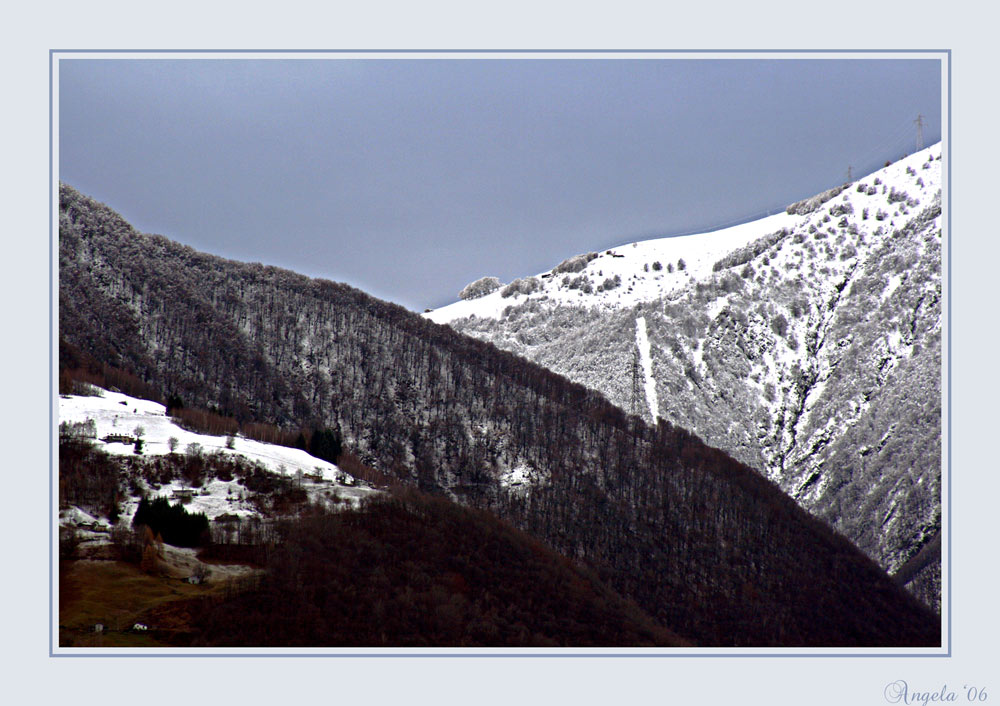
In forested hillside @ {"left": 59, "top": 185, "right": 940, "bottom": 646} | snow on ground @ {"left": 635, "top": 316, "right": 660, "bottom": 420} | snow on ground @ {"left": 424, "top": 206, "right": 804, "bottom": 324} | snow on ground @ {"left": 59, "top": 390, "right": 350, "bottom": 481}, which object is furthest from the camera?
snow on ground @ {"left": 424, "top": 206, "right": 804, "bottom": 324}

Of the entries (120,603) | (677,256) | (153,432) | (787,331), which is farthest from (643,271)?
(120,603)

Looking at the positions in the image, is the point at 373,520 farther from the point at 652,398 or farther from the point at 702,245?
the point at 702,245

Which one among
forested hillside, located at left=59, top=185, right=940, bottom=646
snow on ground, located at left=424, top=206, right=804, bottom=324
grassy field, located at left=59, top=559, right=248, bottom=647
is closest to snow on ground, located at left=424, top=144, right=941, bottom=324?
snow on ground, located at left=424, top=206, right=804, bottom=324

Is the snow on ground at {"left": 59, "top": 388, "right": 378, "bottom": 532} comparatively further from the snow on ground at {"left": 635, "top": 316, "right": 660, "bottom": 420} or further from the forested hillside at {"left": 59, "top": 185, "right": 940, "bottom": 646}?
the snow on ground at {"left": 635, "top": 316, "right": 660, "bottom": 420}

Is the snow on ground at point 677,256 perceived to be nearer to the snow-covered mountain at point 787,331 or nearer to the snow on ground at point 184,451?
the snow-covered mountain at point 787,331

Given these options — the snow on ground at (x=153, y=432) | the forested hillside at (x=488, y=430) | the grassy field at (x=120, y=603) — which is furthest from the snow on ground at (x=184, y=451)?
the forested hillside at (x=488, y=430)

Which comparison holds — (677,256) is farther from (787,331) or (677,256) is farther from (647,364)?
(647,364)
